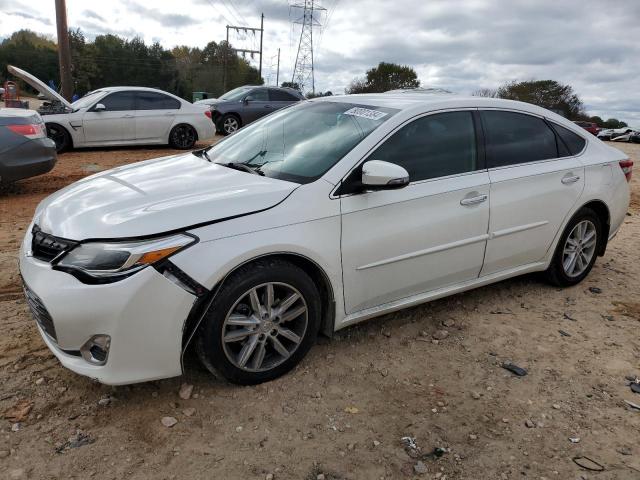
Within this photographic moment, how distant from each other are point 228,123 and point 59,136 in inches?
205

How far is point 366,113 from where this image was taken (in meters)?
3.51

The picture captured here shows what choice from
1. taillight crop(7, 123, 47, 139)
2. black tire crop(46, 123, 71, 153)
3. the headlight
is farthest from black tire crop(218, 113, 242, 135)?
the headlight

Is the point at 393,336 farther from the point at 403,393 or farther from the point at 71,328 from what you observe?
the point at 71,328

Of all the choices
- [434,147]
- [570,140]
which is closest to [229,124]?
[570,140]

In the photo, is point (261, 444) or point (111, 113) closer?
point (261, 444)

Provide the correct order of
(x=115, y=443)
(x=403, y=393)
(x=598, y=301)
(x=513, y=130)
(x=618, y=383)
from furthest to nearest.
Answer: (x=598, y=301) < (x=513, y=130) < (x=618, y=383) < (x=403, y=393) < (x=115, y=443)

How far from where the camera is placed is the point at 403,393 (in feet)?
9.70

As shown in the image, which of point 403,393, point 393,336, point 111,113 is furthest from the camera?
point 111,113

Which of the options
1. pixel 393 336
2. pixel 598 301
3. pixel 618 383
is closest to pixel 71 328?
pixel 393 336

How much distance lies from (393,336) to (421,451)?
114 cm

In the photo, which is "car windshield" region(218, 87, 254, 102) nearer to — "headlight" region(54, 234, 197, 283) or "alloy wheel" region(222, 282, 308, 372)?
"alloy wheel" region(222, 282, 308, 372)

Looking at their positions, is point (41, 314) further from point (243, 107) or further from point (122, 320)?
point (243, 107)

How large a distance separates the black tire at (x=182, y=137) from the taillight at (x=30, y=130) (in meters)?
4.86

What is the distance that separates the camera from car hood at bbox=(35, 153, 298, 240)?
8.45ft
